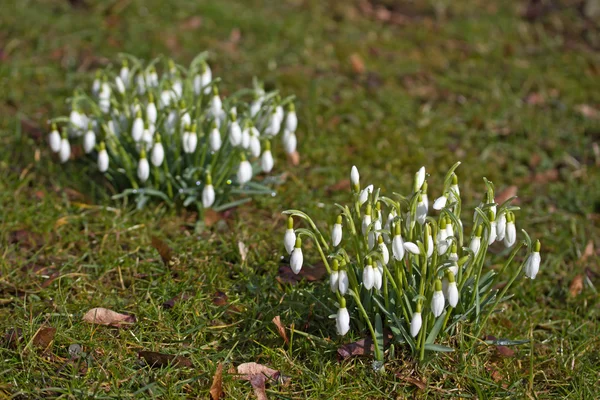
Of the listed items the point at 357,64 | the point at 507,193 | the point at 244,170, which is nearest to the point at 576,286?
the point at 507,193

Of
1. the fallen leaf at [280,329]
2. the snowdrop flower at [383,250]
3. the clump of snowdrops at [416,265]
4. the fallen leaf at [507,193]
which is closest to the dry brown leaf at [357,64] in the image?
the fallen leaf at [507,193]

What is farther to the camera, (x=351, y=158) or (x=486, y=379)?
(x=351, y=158)

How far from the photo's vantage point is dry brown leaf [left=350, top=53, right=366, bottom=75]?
4848mm

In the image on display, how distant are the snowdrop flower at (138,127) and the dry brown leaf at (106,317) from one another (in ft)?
2.41

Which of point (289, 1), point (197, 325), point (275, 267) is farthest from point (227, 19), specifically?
point (197, 325)

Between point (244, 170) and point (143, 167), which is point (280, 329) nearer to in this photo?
point (244, 170)

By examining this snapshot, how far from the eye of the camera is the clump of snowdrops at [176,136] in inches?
116

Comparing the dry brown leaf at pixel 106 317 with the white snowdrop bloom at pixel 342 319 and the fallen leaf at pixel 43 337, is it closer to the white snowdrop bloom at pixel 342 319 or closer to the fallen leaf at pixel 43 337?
the fallen leaf at pixel 43 337

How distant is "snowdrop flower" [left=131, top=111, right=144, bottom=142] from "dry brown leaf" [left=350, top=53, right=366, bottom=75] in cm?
224

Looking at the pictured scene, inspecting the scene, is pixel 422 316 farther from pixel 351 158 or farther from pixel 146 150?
pixel 351 158

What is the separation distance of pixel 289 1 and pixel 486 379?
3996mm

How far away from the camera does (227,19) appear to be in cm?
522

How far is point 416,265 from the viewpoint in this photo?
7.97 feet

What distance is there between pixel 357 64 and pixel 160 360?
3.01 m
